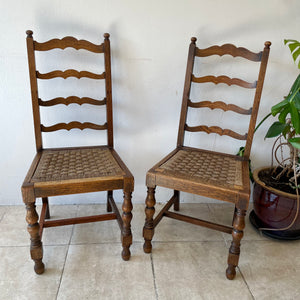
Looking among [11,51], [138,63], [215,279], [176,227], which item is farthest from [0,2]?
[215,279]

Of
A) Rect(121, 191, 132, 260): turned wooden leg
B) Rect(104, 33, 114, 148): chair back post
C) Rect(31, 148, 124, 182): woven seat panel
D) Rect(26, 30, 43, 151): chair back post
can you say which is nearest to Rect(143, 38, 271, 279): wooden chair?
Rect(121, 191, 132, 260): turned wooden leg

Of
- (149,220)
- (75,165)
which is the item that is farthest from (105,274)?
(75,165)

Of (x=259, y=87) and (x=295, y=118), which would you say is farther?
(x=259, y=87)

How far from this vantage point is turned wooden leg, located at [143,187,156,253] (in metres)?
1.48

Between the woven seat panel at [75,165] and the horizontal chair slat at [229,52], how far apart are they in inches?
30.2

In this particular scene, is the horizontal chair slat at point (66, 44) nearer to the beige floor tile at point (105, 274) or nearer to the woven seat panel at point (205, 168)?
the woven seat panel at point (205, 168)

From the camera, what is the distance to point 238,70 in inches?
72.0

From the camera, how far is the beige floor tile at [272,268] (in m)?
1.41

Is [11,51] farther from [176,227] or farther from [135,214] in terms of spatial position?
[176,227]

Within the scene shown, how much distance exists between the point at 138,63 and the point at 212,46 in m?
0.44

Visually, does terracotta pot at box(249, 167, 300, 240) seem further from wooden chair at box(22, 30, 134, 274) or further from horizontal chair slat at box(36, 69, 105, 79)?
horizontal chair slat at box(36, 69, 105, 79)

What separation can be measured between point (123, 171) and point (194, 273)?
2.06 feet

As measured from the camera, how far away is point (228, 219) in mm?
1979

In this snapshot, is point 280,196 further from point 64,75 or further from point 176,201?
point 64,75
